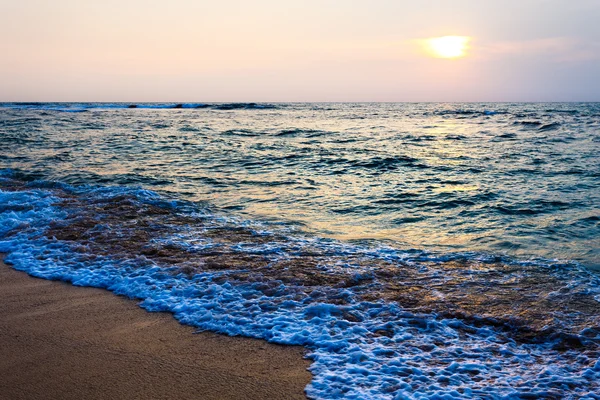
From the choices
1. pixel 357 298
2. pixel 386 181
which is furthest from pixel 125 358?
pixel 386 181

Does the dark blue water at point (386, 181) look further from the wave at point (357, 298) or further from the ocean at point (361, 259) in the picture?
the wave at point (357, 298)

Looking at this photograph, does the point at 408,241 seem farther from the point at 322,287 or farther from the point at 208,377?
the point at 208,377

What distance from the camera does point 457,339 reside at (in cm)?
354

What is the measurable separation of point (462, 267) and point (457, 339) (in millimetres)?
1757

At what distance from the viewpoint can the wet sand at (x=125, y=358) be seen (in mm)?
2838

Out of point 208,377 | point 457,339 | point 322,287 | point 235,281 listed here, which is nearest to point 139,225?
point 235,281

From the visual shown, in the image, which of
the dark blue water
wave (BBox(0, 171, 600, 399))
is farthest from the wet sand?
the dark blue water

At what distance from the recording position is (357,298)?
14.0 feet

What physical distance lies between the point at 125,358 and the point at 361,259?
3.00 meters

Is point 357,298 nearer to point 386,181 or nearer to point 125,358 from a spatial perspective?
point 125,358

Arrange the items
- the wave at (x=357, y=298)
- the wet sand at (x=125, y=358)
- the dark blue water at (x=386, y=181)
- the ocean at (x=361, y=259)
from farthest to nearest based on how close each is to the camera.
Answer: the dark blue water at (x=386, y=181), the ocean at (x=361, y=259), the wave at (x=357, y=298), the wet sand at (x=125, y=358)

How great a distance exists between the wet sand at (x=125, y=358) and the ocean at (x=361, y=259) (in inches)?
8.1

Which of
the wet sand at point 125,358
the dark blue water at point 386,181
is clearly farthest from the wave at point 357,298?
the dark blue water at point 386,181

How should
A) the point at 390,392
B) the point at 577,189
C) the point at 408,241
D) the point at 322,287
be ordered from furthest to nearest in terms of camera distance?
the point at 577,189, the point at 408,241, the point at 322,287, the point at 390,392
